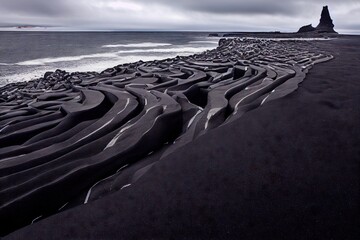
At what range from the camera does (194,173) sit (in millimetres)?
2850

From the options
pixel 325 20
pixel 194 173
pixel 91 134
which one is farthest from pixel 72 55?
pixel 325 20

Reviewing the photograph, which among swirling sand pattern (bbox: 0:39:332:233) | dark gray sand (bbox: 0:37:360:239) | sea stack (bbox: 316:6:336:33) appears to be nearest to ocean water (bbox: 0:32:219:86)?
swirling sand pattern (bbox: 0:39:332:233)

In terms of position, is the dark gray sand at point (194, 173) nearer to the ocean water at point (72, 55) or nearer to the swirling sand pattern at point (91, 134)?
the swirling sand pattern at point (91, 134)

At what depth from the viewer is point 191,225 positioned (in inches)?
89.7

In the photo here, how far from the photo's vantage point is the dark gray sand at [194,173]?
2.27 meters

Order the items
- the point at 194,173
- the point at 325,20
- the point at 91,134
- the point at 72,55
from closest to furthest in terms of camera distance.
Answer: the point at 194,173, the point at 91,134, the point at 72,55, the point at 325,20

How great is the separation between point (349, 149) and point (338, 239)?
1233 millimetres

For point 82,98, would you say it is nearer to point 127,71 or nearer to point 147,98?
point 147,98

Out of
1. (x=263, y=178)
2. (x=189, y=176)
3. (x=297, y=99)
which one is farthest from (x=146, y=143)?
(x=297, y=99)

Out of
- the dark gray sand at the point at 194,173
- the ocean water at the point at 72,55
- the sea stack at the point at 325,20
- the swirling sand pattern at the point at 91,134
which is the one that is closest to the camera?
the dark gray sand at the point at 194,173

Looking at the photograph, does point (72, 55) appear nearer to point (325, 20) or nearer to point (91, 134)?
point (91, 134)

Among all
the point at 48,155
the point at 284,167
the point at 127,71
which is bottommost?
the point at 127,71

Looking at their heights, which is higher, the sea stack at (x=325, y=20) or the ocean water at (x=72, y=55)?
the sea stack at (x=325, y=20)

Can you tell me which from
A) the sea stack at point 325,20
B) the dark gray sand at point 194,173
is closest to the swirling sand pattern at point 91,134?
the dark gray sand at point 194,173
